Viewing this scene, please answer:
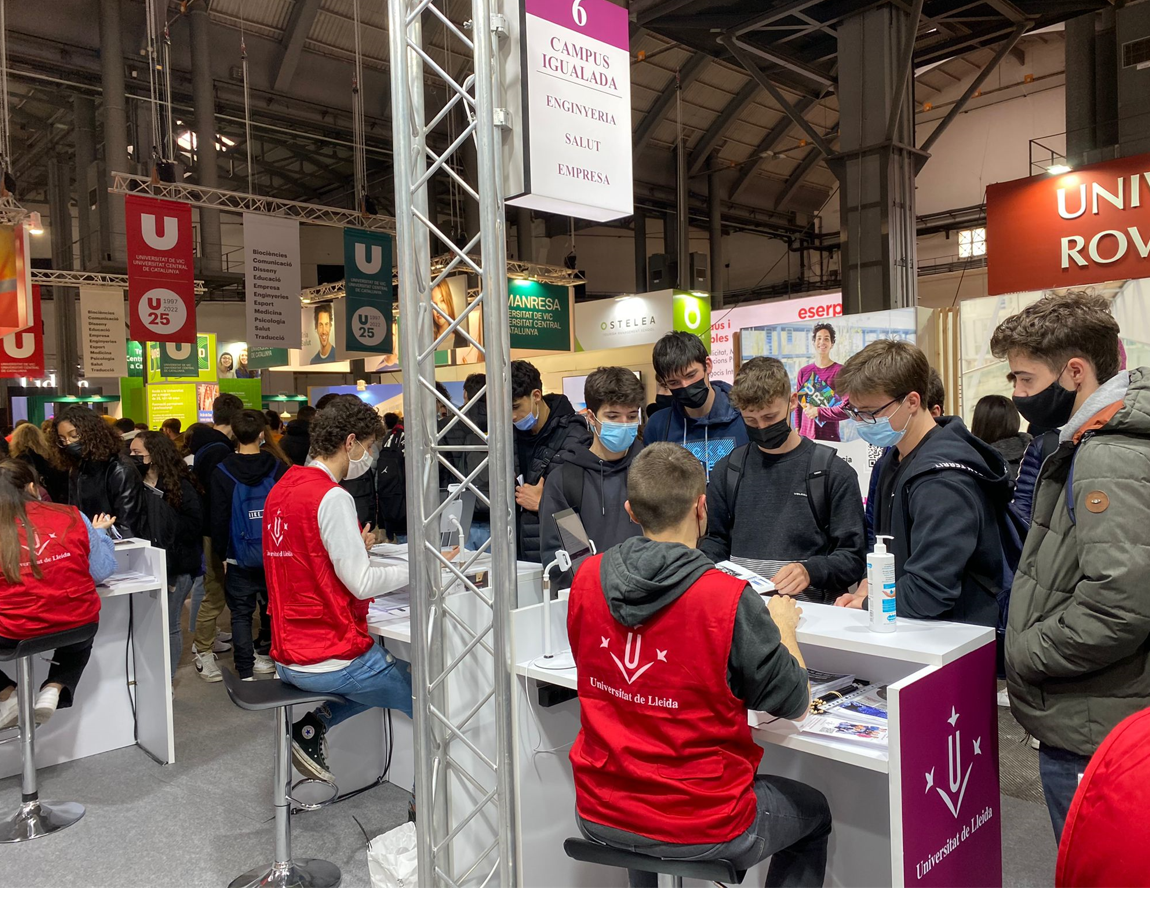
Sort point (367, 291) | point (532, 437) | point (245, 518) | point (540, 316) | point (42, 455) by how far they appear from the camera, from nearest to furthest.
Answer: point (532, 437) → point (245, 518) → point (42, 455) → point (367, 291) → point (540, 316)

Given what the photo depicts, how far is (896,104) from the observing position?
7832mm

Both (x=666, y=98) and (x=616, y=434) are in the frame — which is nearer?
(x=616, y=434)

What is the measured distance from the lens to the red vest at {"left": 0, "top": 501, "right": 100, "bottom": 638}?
3.28 metres

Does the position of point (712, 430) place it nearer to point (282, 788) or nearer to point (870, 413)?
point (870, 413)

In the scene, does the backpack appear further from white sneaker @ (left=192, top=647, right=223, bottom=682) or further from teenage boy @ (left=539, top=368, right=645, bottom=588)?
teenage boy @ (left=539, top=368, right=645, bottom=588)

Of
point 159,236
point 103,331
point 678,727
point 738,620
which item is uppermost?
point 159,236

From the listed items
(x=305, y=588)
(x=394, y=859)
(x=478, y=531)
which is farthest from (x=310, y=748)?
(x=478, y=531)

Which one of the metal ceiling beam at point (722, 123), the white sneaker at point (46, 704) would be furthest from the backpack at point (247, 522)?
the metal ceiling beam at point (722, 123)

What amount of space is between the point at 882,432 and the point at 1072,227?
6231 mm

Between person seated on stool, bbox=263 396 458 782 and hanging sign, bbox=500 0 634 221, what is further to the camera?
person seated on stool, bbox=263 396 458 782

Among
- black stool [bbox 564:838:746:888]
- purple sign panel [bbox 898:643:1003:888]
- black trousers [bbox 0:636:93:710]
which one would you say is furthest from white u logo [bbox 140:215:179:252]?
purple sign panel [bbox 898:643:1003:888]

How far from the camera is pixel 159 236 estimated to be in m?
8.48

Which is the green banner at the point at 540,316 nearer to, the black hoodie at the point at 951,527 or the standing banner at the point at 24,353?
the standing banner at the point at 24,353

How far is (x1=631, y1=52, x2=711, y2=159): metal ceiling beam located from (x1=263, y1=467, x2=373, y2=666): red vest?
466 inches
